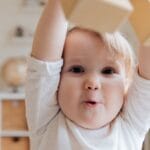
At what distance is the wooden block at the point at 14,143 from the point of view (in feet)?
7.57

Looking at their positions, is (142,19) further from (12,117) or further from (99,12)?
(12,117)

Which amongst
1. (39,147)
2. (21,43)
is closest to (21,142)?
(21,43)

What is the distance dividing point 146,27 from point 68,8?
0.30 ft

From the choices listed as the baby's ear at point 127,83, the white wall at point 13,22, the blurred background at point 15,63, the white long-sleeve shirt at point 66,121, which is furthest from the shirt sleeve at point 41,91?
the white wall at point 13,22

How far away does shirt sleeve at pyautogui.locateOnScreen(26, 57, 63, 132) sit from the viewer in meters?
0.51

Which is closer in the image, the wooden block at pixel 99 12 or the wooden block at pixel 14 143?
the wooden block at pixel 99 12

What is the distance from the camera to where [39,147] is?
1.86ft

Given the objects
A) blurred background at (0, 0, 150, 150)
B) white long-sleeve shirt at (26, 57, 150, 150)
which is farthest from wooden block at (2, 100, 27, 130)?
white long-sleeve shirt at (26, 57, 150, 150)

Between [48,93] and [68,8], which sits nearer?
[68,8]

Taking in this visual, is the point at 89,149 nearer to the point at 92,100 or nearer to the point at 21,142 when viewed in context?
the point at 92,100

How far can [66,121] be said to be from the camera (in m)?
0.56

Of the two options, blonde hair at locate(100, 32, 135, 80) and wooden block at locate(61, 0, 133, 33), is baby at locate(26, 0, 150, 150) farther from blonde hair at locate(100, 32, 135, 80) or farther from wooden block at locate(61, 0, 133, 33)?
wooden block at locate(61, 0, 133, 33)

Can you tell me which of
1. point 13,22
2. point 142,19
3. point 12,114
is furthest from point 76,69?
point 13,22

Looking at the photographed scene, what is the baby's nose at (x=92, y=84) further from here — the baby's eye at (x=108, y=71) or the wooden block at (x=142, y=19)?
the wooden block at (x=142, y=19)
